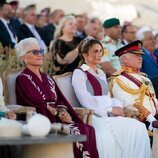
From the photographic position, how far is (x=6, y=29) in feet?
39.5

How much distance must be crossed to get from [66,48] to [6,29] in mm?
1017

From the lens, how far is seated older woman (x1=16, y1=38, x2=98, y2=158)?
27.3ft

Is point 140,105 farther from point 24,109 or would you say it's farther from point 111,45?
point 111,45

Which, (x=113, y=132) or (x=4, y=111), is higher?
(x=4, y=111)

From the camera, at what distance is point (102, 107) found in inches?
361

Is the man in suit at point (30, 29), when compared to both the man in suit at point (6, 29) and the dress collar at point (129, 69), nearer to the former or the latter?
the man in suit at point (6, 29)

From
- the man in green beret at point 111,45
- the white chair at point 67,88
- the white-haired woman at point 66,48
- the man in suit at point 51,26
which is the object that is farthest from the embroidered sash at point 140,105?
the man in suit at point 51,26

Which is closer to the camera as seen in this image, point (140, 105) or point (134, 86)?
point (140, 105)

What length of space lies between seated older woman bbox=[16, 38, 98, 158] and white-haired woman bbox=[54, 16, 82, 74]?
8.12 ft

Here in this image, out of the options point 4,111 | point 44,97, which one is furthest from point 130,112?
point 4,111

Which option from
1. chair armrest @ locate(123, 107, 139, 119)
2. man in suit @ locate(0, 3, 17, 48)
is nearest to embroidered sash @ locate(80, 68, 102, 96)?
chair armrest @ locate(123, 107, 139, 119)

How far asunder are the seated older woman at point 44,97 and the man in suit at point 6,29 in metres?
2.79

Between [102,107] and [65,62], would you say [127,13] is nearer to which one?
[65,62]

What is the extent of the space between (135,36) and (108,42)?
185 centimetres
